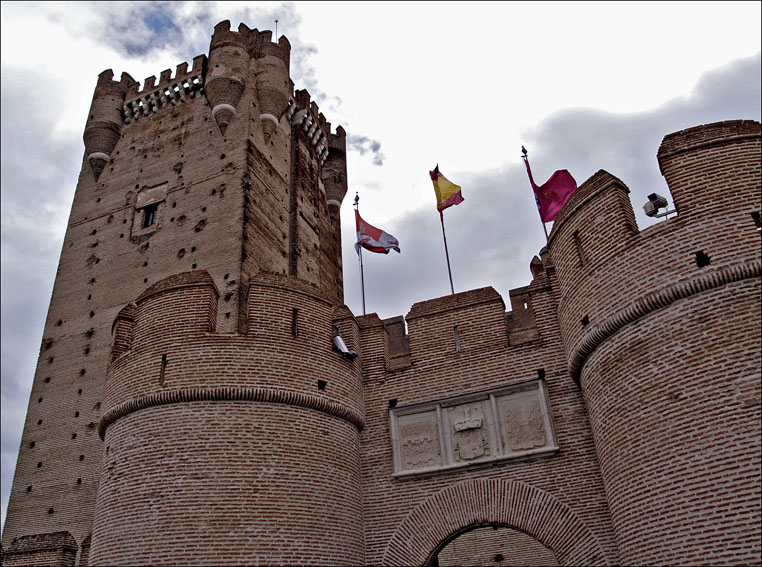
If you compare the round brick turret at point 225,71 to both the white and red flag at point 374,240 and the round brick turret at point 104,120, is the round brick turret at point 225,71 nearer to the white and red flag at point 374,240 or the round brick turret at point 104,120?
the round brick turret at point 104,120

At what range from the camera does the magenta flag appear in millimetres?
16969

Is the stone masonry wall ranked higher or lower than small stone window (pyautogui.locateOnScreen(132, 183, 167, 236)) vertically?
lower

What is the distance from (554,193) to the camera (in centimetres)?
1709

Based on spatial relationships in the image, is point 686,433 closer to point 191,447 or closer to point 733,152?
point 733,152

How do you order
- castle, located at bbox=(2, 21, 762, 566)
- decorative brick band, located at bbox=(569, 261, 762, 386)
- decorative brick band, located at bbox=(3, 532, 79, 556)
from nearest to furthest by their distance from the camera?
castle, located at bbox=(2, 21, 762, 566) → decorative brick band, located at bbox=(569, 261, 762, 386) → decorative brick band, located at bbox=(3, 532, 79, 556)

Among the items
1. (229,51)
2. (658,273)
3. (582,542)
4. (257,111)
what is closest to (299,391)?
(582,542)

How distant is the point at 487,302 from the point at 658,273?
340 cm

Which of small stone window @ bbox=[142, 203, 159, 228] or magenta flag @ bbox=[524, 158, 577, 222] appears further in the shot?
small stone window @ bbox=[142, 203, 159, 228]

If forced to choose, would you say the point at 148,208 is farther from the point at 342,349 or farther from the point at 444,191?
the point at 342,349

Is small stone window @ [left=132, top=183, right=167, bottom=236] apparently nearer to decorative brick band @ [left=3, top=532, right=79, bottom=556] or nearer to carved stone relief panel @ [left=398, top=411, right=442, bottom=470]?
decorative brick band @ [left=3, top=532, right=79, bottom=556]

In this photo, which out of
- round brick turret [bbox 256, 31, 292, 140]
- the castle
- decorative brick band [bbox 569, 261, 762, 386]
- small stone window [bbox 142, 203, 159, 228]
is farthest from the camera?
round brick turret [bbox 256, 31, 292, 140]

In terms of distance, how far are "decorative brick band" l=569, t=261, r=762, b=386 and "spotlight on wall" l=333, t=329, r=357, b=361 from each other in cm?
372

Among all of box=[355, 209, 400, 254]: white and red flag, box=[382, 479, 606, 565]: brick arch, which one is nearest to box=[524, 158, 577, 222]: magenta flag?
box=[355, 209, 400, 254]: white and red flag

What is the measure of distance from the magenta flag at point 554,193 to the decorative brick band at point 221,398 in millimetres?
8465
